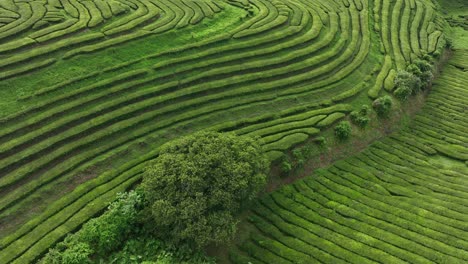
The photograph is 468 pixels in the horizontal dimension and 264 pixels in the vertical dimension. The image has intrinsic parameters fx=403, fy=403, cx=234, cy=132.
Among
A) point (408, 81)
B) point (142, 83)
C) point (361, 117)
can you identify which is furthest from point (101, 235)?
point (408, 81)

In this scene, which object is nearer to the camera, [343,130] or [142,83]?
[343,130]

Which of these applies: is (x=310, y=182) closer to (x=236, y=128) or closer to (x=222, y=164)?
(x=236, y=128)

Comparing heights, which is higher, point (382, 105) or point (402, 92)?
point (402, 92)

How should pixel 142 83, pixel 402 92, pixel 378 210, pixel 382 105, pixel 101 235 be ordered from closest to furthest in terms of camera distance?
pixel 101 235
pixel 378 210
pixel 142 83
pixel 382 105
pixel 402 92

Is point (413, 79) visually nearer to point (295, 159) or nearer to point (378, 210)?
point (378, 210)

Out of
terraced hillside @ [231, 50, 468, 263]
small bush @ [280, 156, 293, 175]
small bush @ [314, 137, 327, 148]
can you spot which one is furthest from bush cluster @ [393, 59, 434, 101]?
small bush @ [280, 156, 293, 175]
